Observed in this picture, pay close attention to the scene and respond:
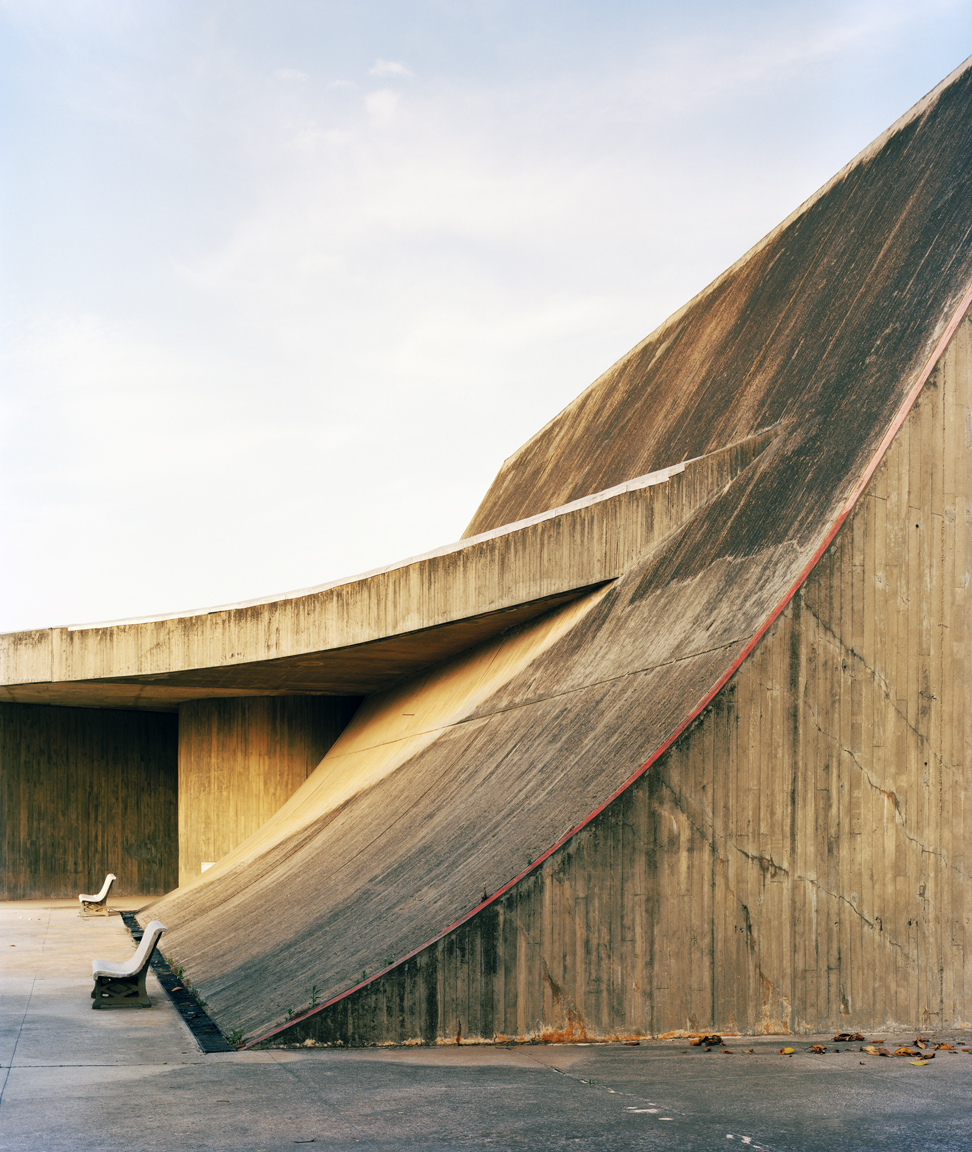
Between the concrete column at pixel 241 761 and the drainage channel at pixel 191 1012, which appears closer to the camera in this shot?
the drainage channel at pixel 191 1012

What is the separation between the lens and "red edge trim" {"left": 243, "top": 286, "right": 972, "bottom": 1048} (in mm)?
7852

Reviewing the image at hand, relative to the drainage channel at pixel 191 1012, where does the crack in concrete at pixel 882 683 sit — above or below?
above

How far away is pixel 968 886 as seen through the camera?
886cm

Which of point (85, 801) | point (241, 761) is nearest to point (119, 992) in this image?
point (241, 761)

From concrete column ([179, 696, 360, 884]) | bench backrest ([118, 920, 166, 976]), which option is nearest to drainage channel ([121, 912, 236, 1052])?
bench backrest ([118, 920, 166, 976])

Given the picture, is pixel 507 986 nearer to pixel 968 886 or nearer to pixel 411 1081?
pixel 411 1081

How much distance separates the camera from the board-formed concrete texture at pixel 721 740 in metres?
8.16

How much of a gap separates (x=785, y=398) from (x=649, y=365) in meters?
7.28

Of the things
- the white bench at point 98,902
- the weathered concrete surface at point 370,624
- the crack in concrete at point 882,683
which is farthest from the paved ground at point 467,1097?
the white bench at point 98,902

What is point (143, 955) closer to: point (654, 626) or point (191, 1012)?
point (191, 1012)

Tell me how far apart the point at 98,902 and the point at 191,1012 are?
997 cm

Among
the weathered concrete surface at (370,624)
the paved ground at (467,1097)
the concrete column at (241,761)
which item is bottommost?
the paved ground at (467,1097)

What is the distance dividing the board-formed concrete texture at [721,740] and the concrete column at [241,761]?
19.9 feet

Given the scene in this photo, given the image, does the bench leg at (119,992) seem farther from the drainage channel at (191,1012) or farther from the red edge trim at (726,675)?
the red edge trim at (726,675)
